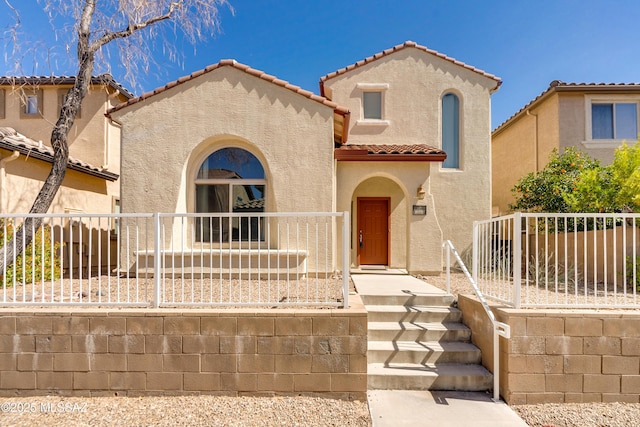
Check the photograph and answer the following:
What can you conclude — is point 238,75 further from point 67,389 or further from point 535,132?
point 535,132

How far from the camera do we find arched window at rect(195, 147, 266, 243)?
27.6 ft

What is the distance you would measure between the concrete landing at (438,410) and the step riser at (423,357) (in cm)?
42

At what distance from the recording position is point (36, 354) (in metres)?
4.40

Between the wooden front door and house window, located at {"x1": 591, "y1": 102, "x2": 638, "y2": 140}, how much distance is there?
8.26 meters

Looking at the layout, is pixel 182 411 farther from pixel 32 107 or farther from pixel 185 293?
pixel 32 107

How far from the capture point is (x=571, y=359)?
425 centimetres

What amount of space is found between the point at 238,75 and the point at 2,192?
6121 mm

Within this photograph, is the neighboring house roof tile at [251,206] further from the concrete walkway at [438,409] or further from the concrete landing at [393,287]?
the concrete walkway at [438,409]

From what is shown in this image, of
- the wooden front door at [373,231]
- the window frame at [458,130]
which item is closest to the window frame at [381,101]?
the window frame at [458,130]

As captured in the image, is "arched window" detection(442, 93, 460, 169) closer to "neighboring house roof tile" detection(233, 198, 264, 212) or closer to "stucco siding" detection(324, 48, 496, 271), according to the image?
"stucco siding" detection(324, 48, 496, 271)

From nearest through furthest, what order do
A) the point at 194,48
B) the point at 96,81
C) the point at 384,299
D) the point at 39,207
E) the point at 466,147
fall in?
1. the point at 384,299
2. the point at 39,207
3. the point at 194,48
4. the point at 466,147
5. the point at 96,81

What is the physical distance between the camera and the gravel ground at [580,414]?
152 inches

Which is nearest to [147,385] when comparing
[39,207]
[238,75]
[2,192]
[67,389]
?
[67,389]

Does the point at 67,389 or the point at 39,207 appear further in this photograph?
the point at 39,207
